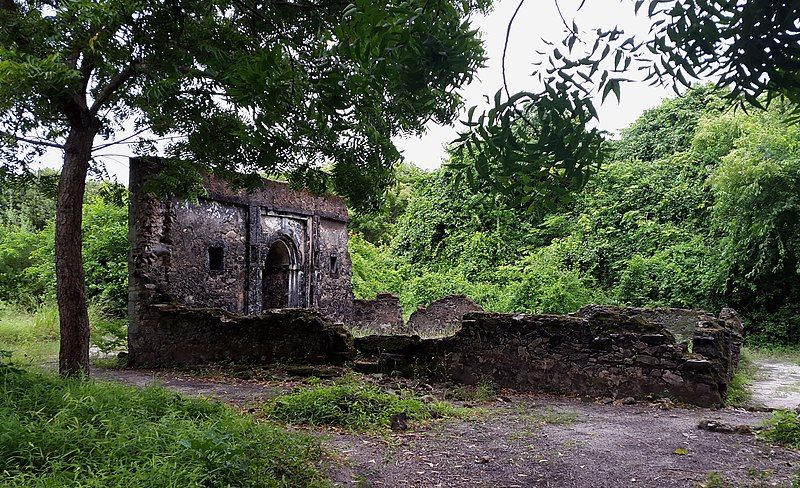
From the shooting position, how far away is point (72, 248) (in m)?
6.50

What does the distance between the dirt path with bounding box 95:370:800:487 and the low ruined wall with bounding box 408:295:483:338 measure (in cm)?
970

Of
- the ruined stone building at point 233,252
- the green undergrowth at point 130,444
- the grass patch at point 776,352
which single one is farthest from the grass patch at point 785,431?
the grass patch at point 776,352

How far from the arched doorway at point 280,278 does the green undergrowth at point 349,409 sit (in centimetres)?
894

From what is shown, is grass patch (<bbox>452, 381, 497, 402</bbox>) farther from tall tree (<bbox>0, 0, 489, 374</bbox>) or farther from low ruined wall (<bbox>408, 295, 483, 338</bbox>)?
low ruined wall (<bbox>408, 295, 483, 338</bbox>)

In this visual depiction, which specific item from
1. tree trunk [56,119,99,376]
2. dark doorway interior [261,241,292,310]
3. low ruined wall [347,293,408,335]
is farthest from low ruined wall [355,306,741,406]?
low ruined wall [347,293,408,335]

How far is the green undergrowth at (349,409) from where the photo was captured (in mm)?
5840

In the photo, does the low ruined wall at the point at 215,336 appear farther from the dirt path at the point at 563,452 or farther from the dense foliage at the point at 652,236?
the dense foliage at the point at 652,236

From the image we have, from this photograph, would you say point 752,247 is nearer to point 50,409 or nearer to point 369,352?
point 369,352

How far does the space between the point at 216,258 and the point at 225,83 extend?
7.27 m

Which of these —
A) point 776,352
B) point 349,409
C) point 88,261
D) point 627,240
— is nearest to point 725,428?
point 349,409

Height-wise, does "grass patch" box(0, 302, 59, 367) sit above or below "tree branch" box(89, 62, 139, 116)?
below

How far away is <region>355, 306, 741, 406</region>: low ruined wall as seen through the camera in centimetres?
748

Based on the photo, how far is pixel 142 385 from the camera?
8102mm

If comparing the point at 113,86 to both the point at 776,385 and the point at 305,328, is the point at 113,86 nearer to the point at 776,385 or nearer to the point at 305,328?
the point at 305,328
